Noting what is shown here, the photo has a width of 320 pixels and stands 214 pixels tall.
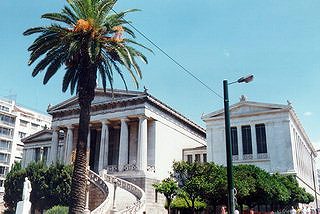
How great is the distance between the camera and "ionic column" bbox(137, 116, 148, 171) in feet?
130

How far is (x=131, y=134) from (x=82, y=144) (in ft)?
84.6

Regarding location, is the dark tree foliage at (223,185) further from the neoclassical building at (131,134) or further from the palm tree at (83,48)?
the palm tree at (83,48)

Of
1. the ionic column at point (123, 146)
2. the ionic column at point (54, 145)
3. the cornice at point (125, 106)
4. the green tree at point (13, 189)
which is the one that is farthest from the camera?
the ionic column at point (54, 145)

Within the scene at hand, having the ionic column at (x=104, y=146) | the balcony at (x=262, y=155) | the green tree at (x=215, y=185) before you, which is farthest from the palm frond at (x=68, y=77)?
the balcony at (x=262, y=155)

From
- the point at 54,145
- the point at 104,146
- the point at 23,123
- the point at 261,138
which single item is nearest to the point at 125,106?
the point at 104,146

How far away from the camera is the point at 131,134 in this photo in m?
45.7

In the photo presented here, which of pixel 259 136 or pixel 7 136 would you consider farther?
pixel 7 136

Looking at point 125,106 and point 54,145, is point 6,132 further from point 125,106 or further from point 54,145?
point 125,106

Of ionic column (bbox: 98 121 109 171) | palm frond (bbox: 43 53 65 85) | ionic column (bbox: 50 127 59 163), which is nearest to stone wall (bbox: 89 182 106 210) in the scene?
ionic column (bbox: 98 121 109 171)

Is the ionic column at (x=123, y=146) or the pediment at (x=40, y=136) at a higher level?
the pediment at (x=40, y=136)

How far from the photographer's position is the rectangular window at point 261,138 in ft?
142

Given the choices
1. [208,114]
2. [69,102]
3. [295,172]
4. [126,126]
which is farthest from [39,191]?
[295,172]

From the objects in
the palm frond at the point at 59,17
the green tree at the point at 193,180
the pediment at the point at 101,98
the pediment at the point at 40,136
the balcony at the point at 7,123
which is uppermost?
the balcony at the point at 7,123

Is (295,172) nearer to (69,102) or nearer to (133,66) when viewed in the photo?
(133,66)
